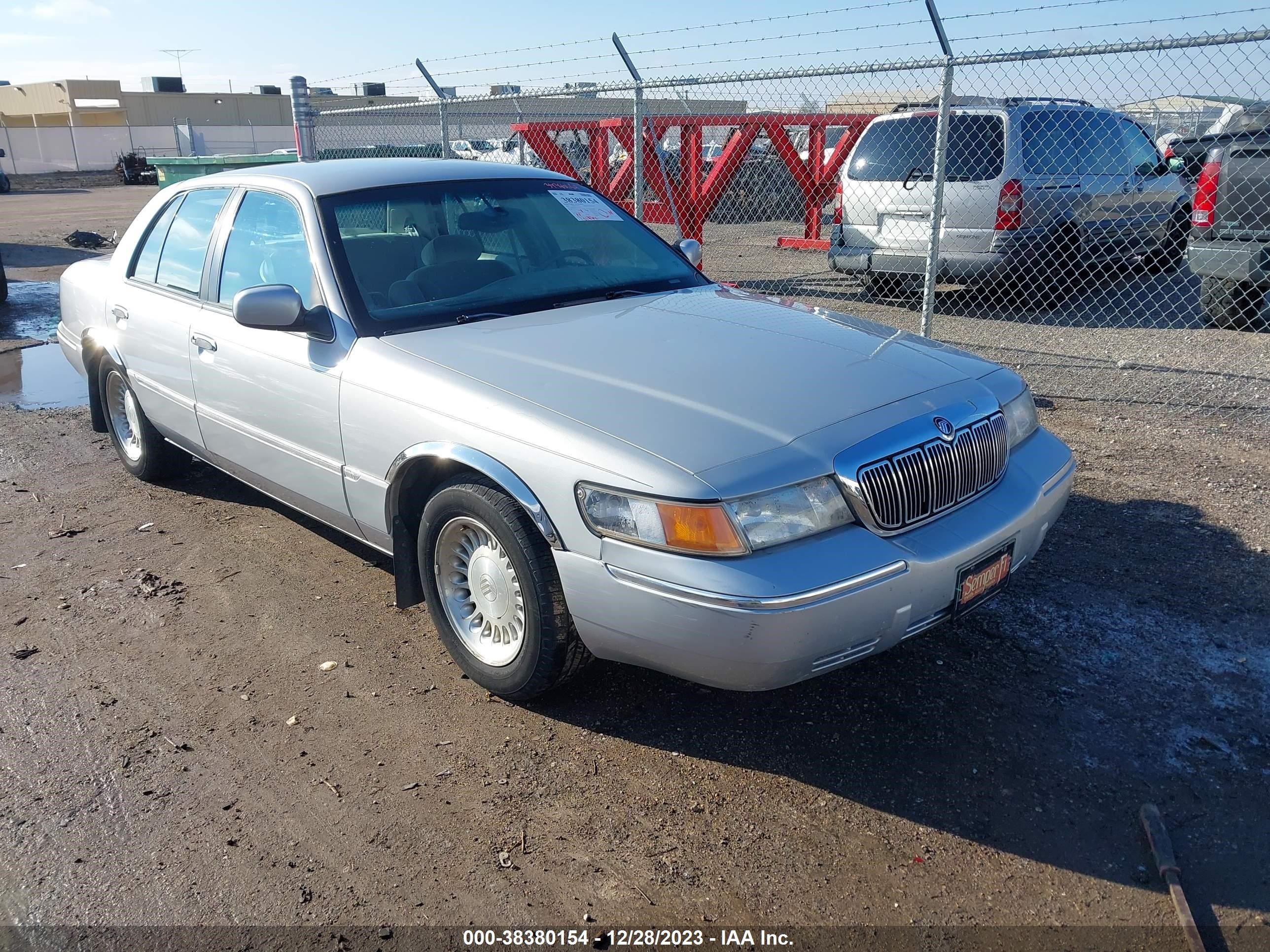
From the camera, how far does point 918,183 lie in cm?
914

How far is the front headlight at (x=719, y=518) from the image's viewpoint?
2.67 m

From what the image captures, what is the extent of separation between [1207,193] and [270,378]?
7.10 m

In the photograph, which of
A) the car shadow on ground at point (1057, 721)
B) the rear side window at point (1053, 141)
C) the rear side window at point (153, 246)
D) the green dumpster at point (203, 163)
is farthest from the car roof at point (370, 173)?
the green dumpster at point (203, 163)

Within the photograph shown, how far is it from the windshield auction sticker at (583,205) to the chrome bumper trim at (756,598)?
2.25 metres

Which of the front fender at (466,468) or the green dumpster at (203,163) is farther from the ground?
the green dumpster at (203,163)

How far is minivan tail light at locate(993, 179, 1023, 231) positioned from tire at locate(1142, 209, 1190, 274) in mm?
3284

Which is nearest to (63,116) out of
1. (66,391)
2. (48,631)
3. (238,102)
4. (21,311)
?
(238,102)

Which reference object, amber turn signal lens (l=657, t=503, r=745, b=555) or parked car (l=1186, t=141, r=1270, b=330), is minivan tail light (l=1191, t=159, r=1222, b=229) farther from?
amber turn signal lens (l=657, t=503, r=745, b=555)

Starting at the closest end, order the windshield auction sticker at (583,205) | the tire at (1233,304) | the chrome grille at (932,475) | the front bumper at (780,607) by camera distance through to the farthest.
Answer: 1. the front bumper at (780,607)
2. the chrome grille at (932,475)
3. the windshield auction sticker at (583,205)
4. the tire at (1233,304)

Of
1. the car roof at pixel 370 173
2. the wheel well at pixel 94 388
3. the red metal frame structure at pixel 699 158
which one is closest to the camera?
the car roof at pixel 370 173

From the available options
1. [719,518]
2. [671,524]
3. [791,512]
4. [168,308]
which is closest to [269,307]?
[168,308]

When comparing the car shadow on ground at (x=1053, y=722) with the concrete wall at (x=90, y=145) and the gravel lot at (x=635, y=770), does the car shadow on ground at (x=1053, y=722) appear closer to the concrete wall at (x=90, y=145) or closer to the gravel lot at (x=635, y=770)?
the gravel lot at (x=635, y=770)

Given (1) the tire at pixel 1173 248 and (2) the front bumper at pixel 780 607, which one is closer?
(2) the front bumper at pixel 780 607

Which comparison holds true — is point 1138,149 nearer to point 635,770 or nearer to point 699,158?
point 699,158
